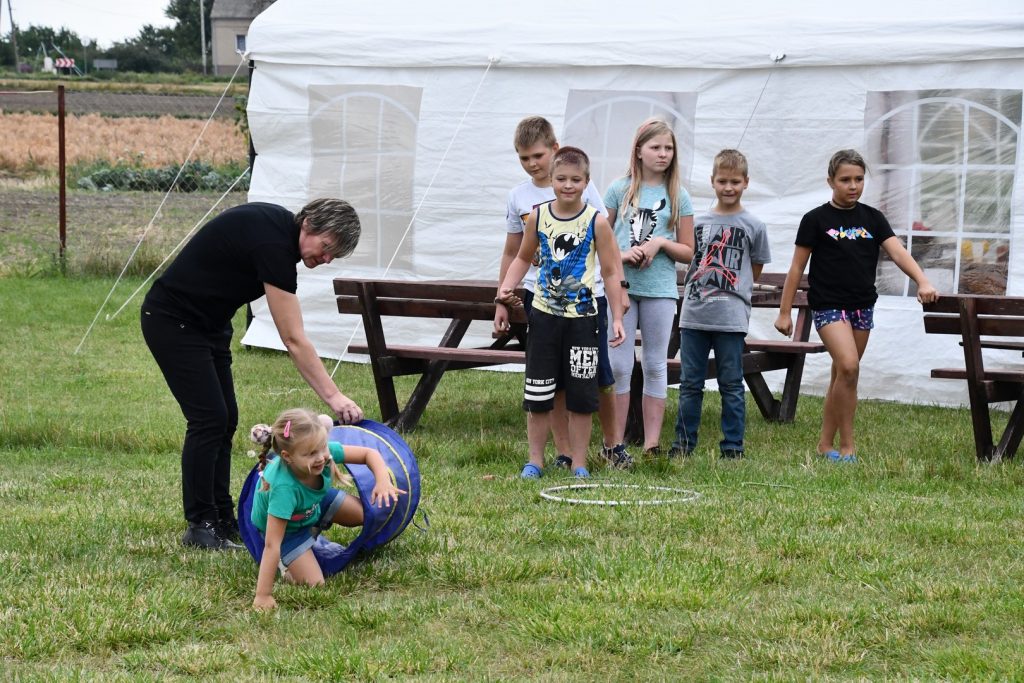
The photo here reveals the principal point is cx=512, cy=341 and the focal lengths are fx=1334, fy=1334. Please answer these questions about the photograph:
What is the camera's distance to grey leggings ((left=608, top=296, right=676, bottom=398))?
6789 millimetres

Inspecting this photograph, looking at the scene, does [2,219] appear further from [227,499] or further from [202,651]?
[202,651]

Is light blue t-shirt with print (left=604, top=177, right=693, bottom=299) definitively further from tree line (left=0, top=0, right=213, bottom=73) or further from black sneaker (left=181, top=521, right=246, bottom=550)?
tree line (left=0, top=0, right=213, bottom=73)

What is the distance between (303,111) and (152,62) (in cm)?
6474

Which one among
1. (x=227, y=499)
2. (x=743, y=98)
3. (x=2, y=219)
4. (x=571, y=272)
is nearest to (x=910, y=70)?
(x=743, y=98)

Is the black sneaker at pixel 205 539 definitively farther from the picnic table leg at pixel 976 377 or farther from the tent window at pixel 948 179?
the tent window at pixel 948 179

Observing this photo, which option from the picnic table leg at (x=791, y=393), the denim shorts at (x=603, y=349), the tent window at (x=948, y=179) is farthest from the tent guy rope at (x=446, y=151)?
the denim shorts at (x=603, y=349)

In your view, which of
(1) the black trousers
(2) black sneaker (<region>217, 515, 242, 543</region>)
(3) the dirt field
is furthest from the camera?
(3) the dirt field

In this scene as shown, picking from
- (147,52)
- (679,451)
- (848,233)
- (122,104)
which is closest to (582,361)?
(679,451)

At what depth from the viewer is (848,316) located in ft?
22.3

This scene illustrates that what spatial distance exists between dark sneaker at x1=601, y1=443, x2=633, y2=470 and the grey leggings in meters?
0.34

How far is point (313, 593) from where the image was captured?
14.5ft

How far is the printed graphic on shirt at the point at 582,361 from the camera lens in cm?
626

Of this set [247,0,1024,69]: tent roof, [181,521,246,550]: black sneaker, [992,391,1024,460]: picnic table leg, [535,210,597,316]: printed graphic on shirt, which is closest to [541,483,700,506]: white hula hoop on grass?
[535,210,597,316]: printed graphic on shirt

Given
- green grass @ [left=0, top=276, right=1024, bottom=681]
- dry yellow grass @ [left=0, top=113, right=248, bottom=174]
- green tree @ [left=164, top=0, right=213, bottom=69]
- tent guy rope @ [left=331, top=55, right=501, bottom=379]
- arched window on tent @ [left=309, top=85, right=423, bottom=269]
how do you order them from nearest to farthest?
green grass @ [left=0, top=276, right=1024, bottom=681], tent guy rope @ [left=331, top=55, right=501, bottom=379], arched window on tent @ [left=309, top=85, right=423, bottom=269], dry yellow grass @ [left=0, top=113, right=248, bottom=174], green tree @ [left=164, top=0, right=213, bottom=69]
